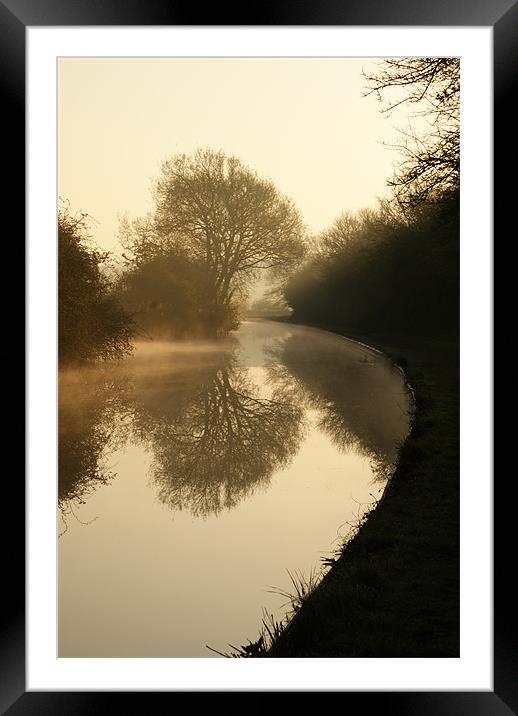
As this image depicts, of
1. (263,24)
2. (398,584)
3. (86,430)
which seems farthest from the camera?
(86,430)

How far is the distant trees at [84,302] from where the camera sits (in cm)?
707

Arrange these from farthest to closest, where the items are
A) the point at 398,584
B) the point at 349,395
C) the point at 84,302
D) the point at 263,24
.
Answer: the point at 349,395
the point at 84,302
the point at 398,584
the point at 263,24

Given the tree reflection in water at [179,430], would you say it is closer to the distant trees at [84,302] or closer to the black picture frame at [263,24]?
the distant trees at [84,302]

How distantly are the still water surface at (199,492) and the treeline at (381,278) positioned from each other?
297 cm

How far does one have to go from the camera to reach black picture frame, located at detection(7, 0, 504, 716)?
202cm

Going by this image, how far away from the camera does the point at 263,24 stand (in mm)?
2066

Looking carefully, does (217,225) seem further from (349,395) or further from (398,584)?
(398,584)

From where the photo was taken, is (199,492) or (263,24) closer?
(263,24)

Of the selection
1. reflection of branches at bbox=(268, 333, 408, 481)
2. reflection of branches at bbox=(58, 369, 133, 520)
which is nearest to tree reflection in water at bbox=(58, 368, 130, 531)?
reflection of branches at bbox=(58, 369, 133, 520)

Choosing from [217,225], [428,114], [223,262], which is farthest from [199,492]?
[217,225]

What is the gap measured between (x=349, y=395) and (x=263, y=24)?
6.69m

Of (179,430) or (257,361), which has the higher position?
(257,361)

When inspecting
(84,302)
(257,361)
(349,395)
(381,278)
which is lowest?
(349,395)

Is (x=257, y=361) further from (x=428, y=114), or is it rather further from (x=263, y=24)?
(x=263, y=24)
